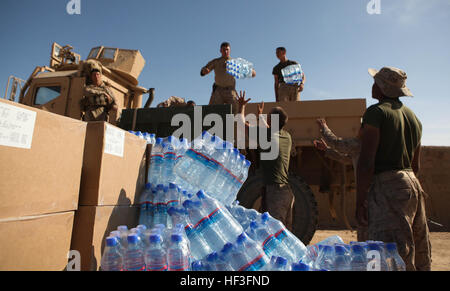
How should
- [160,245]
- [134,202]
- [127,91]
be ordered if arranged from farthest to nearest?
[127,91], [134,202], [160,245]

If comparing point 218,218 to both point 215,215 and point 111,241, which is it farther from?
point 111,241

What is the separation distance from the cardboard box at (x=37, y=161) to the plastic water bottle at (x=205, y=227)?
83 centimetres

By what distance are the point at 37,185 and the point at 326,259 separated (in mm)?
1895

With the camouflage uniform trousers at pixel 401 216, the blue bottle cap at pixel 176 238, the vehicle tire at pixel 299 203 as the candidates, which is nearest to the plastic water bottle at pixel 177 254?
the blue bottle cap at pixel 176 238

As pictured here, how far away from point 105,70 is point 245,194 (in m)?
4.96

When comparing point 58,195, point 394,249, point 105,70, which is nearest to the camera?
point 58,195

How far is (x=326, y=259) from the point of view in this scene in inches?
76.1

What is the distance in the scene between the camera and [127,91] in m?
7.66

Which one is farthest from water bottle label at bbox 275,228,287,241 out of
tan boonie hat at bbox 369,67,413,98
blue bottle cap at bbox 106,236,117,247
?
tan boonie hat at bbox 369,67,413,98

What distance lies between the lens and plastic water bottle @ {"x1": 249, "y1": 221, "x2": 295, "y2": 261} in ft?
6.77

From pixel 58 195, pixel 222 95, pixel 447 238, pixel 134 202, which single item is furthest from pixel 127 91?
pixel 447 238

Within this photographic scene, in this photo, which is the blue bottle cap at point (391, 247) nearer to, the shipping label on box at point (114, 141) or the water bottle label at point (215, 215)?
the water bottle label at point (215, 215)

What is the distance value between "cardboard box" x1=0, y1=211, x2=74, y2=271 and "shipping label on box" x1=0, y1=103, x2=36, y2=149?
0.39m
